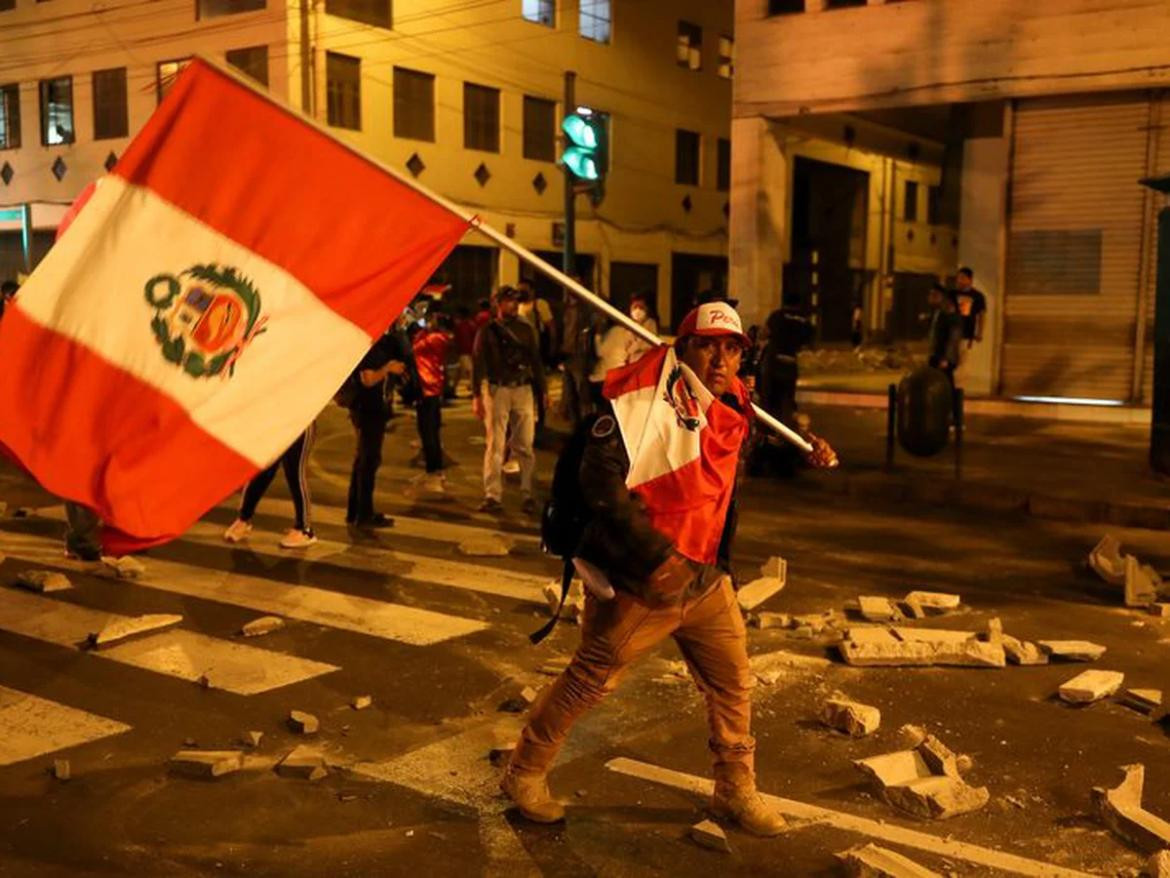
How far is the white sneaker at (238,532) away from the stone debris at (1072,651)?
5966mm

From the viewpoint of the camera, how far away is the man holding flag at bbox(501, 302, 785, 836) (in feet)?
13.7

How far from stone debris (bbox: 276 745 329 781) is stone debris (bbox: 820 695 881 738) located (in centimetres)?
222

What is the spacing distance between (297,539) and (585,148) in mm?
8263

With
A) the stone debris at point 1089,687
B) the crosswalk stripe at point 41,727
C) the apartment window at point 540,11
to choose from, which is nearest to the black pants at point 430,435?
the crosswalk stripe at point 41,727

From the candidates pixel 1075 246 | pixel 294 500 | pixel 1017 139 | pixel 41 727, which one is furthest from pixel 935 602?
pixel 1017 139

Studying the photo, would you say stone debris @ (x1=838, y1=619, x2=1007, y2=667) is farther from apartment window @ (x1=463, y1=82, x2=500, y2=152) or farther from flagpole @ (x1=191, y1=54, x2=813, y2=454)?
apartment window @ (x1=463, y1=82, x2=500, y2=152)

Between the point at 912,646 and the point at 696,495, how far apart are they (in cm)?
292

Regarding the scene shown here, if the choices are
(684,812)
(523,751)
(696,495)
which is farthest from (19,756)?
(696,495)

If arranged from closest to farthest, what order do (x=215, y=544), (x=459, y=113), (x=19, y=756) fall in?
(x=19, y=756) → (x=215, y=544) → (x=459, y=113)

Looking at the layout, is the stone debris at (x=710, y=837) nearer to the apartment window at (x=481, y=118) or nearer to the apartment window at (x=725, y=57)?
the apartment window at (x=481, y=118)

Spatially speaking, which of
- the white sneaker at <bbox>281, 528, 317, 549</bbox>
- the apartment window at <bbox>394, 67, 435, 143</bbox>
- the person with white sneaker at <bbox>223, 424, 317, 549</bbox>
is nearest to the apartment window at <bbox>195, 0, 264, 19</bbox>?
the apartment window at <bbox>394, 67, 435, 143</bbox>

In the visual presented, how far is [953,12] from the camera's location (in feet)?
62.5

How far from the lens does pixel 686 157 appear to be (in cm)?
3988

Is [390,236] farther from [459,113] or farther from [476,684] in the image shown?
[459,113]
